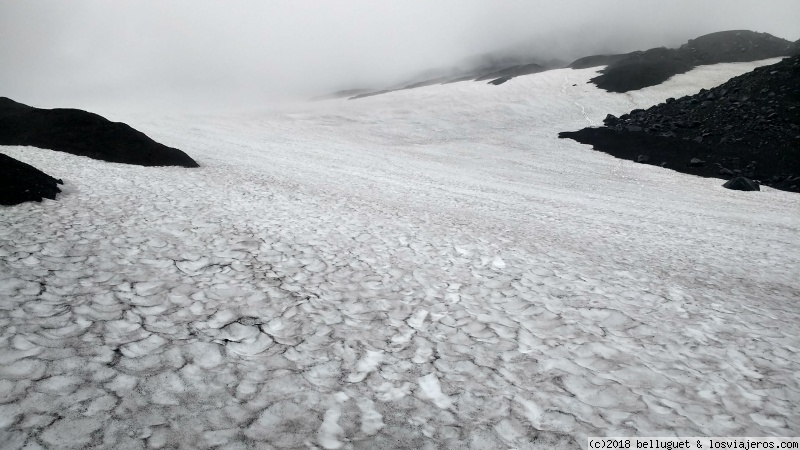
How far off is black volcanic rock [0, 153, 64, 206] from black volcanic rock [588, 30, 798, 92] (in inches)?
1848

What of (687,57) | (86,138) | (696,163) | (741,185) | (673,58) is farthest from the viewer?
(687,57)


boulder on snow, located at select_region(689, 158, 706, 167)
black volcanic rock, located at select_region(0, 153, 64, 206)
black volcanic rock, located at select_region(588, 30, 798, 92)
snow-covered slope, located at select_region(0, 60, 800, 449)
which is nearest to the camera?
snow-covered slope, located at select_region(0, 60, 800, 449)

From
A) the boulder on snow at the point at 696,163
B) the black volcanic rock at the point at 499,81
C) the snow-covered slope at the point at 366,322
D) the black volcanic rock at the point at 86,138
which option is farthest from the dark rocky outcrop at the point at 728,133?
the black volcanic rock at the point at 86,138

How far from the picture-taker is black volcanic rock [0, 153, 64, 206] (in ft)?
21.3

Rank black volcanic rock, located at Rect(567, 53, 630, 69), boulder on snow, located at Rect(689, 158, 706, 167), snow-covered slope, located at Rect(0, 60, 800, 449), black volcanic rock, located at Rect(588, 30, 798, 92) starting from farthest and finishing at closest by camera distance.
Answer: black volcanic rock, located at Rect(567, 53, 630, 69), black volcanic rock, located at Rect(588, 30, 798, 92), boulder on snow, located at Rect(689, 158, 706, 167), snow-covered slope, located at Rect(0, 60, 800, 449)

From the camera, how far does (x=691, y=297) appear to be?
225 inches

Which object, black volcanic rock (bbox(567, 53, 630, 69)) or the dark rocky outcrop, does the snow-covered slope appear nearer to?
the dark rocky outcrop

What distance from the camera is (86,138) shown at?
12.9 meters

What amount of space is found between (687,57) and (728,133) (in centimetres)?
3588

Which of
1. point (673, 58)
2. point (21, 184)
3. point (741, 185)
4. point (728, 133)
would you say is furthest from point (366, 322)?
point (673, 58)

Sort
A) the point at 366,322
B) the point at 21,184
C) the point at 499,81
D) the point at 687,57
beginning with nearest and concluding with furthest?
the point at 366,322, the point at 21,184, the point at 499,81, the point at 687,57

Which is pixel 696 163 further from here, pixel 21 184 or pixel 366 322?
pixel 21 184

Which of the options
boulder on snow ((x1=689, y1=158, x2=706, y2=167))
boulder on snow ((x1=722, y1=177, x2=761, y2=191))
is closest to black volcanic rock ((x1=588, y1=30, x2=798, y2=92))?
boulder on snow ((x1=689, y1=158, x2=706, y2=167))

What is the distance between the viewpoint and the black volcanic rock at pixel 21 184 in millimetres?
6492
